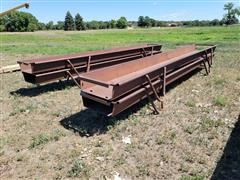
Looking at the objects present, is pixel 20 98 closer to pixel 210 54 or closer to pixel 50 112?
pixel 50 112

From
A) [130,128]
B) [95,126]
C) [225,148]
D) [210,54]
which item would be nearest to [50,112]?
[95,126]

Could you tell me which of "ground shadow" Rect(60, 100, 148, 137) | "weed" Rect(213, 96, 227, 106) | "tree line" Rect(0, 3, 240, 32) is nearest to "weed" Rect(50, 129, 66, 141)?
"ground shadow" Rect(60, 100, 148, 137)

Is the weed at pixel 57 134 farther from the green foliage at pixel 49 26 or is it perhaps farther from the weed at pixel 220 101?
the green foliage at pixel 49 26

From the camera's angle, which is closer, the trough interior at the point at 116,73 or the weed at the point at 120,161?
the weed at the point at 120,161

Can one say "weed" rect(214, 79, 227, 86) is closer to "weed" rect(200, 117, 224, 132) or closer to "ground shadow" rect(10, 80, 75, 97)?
"weed" rect(200, 117, 224, 132)

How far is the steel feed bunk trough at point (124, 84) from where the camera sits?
449cm

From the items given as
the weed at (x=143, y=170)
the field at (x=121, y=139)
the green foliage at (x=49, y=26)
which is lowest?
the weed at (x=143, y=170)

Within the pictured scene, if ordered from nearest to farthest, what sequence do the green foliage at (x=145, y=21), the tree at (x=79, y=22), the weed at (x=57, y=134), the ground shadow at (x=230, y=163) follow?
the ground shadow at (x=230, y=163) < the weed at (x=57, y=134) < the tree at (x=79, y=22) < the green foliage at (x=145, y=21)

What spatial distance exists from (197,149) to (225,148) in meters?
0.41

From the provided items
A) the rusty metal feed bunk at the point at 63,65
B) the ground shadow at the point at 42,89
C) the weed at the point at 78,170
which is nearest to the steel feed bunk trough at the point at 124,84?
the weed at the point at 78,170

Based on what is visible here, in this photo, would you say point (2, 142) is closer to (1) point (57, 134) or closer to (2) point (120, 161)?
(1) point (57, 134)

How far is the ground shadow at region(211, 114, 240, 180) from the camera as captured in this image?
3.29 meters

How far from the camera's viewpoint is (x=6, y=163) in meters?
3.72

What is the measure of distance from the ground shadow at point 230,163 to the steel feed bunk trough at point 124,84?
1657 mm
